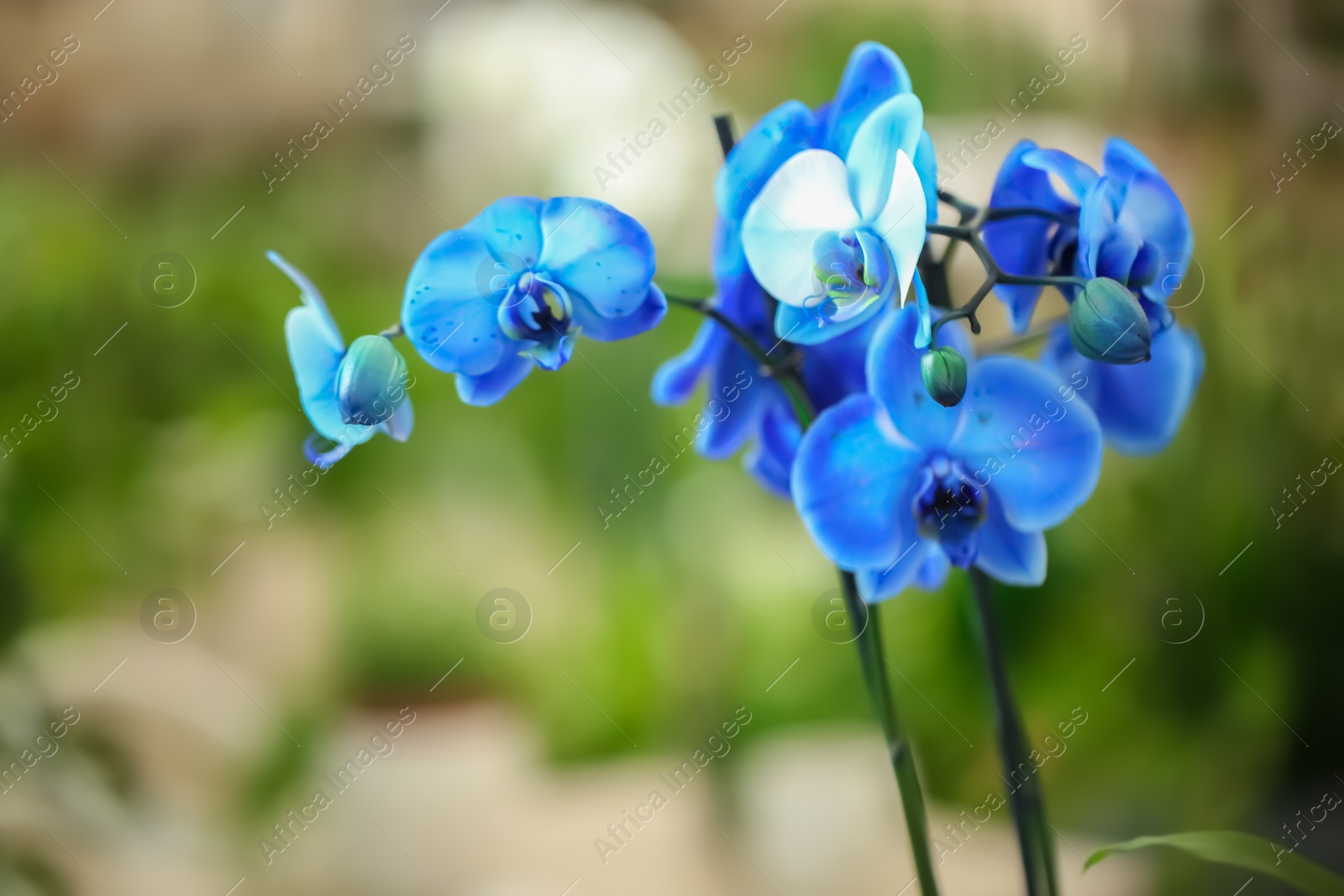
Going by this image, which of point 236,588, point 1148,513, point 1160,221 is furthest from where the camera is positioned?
point 236,588

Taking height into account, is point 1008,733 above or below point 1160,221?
below

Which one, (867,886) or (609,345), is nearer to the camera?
(867,886)

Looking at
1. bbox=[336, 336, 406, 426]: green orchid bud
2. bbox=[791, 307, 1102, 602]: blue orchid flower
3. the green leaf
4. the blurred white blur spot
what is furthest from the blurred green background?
bbox=[336, 336, 406, 426]: green orchid bud

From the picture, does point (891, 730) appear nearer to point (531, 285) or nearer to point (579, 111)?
point (531, 285)

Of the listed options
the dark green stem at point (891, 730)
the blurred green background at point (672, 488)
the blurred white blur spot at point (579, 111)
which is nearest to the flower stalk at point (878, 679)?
the dark green stem at point (891, 730)

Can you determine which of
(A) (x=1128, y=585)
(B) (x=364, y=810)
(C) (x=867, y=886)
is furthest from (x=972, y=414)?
(B) (x=364, y=810)

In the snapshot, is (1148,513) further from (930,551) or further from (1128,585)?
(930,551)

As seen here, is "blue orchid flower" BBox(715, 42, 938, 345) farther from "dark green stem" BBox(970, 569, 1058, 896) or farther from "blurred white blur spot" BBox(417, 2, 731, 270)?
"blurred white blur spot" BBox(417, 2, 731, 270)
